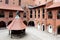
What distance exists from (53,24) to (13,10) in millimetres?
15090

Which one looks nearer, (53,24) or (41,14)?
(53,24)

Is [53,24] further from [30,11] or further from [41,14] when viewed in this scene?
[30,11]

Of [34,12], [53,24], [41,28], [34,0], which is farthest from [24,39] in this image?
[34,0]

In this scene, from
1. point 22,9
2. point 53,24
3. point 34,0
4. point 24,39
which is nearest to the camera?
point 24,39

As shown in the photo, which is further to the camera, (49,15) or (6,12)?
(6,12)

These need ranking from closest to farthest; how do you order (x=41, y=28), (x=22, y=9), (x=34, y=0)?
(x=41, y=28)
(x=22, y=9)
(x=34, y=0)

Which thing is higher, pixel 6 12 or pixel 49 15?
pixel 6 12

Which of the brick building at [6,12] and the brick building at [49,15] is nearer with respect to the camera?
the brick building at [49,15]

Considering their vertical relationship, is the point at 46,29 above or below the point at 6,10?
below

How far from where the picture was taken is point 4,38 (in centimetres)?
2556

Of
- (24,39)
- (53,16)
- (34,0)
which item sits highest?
(34,0)

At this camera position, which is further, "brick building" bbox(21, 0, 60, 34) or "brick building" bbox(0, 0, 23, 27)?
"brick building" bbox(0, 0, 23, 27)

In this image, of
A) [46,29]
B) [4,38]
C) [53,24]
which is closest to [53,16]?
[53,24]

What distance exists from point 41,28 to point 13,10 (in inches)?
416
